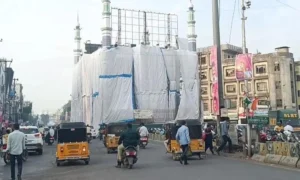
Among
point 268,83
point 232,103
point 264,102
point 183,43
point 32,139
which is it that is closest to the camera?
point 32,139

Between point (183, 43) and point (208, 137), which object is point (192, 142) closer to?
point (208, 137)

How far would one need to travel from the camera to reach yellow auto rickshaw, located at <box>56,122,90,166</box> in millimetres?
17797

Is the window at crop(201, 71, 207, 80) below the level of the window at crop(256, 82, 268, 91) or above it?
above

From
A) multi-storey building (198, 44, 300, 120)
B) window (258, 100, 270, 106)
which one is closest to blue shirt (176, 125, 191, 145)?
multi-storey building (198, 44, 300, 120)

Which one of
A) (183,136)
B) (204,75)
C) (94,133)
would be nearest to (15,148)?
(183,136)

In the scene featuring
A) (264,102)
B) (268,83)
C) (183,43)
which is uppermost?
(183,43)

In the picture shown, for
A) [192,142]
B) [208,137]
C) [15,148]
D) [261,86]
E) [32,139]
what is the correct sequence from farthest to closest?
[261,86] → [32,139] → [208,137] → [192,142] → [15,148]

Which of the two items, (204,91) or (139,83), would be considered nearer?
(139,83)

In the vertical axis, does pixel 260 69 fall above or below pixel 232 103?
above

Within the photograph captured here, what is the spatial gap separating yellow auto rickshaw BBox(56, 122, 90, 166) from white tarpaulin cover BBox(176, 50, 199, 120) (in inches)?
1541

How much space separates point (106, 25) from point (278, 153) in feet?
150

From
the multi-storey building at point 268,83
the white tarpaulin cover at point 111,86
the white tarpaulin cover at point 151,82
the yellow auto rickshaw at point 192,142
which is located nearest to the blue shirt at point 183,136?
the yellow auto rickshaw at point 192,142

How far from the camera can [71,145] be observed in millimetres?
17891

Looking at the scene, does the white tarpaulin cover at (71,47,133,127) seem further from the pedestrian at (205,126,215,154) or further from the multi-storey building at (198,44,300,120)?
the pedestrian at (205,126,215,154)
